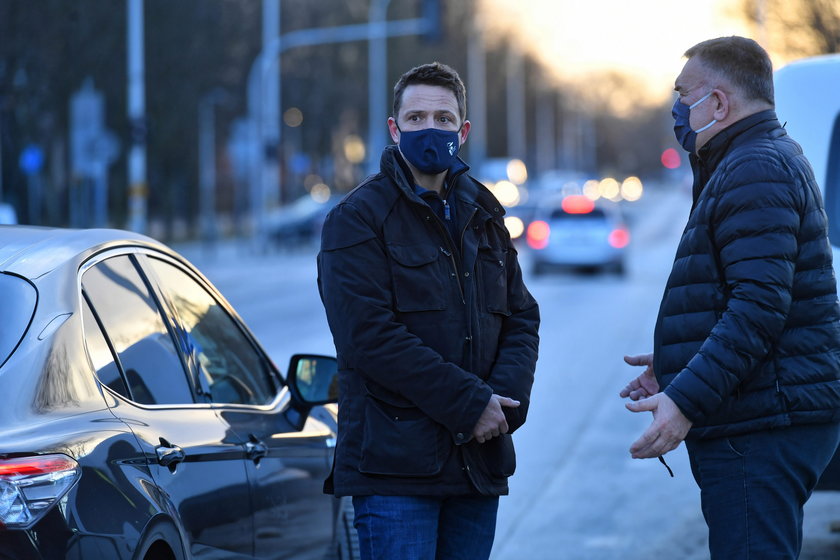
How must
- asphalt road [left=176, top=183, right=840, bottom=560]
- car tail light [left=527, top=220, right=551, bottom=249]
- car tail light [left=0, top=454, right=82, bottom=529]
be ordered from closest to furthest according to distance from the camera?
car tail light [left=0, top=454, right=82, bottom=529]
asphalt road [left=176, top=183, right=840, bottom=560]
car tail light [left=527, top=220, right=551, bottom=249]

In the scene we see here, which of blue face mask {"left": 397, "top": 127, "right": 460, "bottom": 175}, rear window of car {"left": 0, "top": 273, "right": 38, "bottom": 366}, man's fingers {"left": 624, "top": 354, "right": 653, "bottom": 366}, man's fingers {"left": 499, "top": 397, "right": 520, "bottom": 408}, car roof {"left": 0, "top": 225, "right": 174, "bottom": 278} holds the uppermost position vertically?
blue face mask {"left": 397, "top": 127, "right": 460, "bottom": 175}

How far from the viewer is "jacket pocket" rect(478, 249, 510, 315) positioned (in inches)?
150

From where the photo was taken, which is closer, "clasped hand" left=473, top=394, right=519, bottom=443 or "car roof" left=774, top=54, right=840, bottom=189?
"clasped hand" left=473, top=394, right=519, bottom=443

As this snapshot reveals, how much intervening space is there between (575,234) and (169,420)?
26748 mm

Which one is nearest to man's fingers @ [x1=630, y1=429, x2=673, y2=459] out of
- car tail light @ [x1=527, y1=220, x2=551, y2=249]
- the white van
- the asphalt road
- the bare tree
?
the white van

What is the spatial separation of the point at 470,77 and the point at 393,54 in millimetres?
7792

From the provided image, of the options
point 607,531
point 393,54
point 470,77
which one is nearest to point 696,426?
point 607,531

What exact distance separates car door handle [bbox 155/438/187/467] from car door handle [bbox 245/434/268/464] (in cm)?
48

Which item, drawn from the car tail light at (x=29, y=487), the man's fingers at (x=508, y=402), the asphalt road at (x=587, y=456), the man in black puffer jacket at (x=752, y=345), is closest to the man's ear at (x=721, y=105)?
the man in black puffer jacket at (x=752, y=345)

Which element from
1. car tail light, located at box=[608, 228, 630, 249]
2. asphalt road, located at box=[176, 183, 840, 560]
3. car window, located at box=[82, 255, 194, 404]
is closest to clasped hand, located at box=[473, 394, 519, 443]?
A: car window, located at box=[82, 255, 194, 404]

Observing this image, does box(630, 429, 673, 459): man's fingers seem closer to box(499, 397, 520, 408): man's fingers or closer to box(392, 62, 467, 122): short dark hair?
box(499, 397, 520, 408): man's fingers

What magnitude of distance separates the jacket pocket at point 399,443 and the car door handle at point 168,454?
0.43 m

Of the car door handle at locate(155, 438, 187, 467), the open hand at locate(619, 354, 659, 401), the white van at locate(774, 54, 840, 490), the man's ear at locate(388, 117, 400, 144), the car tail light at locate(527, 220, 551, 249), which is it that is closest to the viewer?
the car door handle at locate(155, 438, 187, 467)

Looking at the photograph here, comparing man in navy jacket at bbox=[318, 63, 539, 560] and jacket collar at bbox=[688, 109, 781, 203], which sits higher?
jacket collar at bbox=[688, 109, 781, 203]
